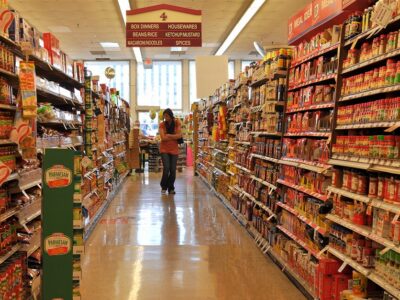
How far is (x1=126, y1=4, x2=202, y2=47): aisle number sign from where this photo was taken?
8297mm

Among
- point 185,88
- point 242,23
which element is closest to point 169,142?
point 242,23

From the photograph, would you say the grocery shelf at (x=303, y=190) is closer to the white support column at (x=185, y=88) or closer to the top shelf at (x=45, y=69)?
the top shelf at (x=45, y=69)

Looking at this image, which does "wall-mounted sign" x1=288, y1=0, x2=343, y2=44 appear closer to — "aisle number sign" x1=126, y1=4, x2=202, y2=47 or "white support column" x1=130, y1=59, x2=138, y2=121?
"aisle number sign" x1=126, y1=4, x2=202, y2=47

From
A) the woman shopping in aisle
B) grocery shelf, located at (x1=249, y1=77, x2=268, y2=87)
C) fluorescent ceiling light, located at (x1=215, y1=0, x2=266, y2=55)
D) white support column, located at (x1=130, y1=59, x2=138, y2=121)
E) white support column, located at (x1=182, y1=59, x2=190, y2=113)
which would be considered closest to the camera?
grocery shelf, located at (x1=249, y1=77, x2=268, y2=87)

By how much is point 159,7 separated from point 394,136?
6.61 metres

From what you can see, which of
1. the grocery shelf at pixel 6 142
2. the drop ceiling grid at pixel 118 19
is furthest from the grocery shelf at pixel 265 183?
the drop ceiling grid at pixel 118 19

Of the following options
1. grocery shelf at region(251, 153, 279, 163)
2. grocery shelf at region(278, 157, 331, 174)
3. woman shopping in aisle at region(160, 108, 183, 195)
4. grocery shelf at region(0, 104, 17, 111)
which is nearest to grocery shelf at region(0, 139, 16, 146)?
grocery shelf at region(0, 104, 17, 111)

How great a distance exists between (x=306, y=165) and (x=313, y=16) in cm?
140

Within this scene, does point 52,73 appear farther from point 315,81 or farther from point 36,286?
point 315,81

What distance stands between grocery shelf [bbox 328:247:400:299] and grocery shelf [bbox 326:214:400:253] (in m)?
0.23

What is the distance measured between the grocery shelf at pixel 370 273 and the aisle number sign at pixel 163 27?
19.2 ft

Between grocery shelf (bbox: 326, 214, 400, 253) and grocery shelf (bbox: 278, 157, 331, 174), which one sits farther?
grocery shelf (bbox: 278, 157, 331, 174)

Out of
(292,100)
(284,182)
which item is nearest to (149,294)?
(284,182)

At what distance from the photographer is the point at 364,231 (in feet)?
9.37
